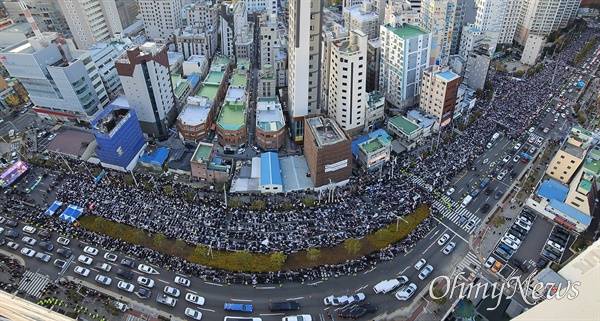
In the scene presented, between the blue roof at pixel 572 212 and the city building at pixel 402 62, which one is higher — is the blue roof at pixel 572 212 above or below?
below

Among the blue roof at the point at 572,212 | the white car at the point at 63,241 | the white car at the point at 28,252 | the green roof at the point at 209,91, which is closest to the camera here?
the white car at the point at 28,252

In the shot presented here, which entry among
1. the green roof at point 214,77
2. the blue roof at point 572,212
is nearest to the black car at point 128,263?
the green roof at point 214,77

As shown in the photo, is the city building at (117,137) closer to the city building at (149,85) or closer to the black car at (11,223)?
the city building at (149,85)

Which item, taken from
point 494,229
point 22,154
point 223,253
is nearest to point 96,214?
point 223,253

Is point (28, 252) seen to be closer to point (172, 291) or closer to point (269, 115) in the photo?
point (172, 291)

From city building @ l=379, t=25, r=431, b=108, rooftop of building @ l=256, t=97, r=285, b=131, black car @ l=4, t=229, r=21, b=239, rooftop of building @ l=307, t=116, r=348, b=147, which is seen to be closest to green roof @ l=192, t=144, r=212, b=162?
rooftop of building @ l=256, t=97, r=285, b=131
